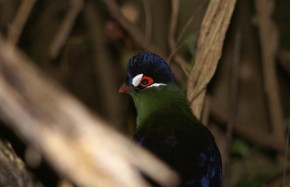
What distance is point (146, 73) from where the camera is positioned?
4.11 m

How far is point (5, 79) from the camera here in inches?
42.1

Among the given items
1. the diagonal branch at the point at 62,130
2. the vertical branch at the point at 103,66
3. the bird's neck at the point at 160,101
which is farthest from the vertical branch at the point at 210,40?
the vertical branch at the point at 103,66

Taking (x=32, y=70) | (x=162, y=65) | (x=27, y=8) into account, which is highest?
(x=32, y=70)

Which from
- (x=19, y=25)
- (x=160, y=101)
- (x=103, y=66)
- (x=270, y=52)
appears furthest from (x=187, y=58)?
(x=19, y=25)

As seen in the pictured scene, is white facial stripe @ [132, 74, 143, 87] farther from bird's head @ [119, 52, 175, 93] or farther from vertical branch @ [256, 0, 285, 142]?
vertical branch @ [256, 0, 285, 142]

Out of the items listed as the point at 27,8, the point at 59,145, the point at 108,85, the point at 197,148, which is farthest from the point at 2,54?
the point at 108,85

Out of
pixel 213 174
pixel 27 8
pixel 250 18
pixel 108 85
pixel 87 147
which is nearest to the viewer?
pixel 87 147

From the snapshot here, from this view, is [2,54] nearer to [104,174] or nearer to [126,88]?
[104,174]

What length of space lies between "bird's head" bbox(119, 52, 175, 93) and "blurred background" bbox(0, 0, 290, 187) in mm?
157

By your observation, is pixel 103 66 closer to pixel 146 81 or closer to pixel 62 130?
pixel 146 81

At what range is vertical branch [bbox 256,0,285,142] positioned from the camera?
5.23 m

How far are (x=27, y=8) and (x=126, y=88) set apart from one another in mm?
896

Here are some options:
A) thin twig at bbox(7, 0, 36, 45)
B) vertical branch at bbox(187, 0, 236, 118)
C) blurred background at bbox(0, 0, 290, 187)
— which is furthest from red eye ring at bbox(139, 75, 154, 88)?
thin twig at bbox(7, 0, 36, 45)

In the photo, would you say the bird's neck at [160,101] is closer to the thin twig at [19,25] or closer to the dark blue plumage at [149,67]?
the dark blue plumage at [149,67]
